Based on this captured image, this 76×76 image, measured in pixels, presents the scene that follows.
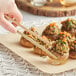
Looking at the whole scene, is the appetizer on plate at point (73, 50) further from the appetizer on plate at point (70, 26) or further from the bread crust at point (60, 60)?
the appetizer on plate at point (70, 26)

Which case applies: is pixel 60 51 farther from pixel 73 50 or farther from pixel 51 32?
pixel 51 32

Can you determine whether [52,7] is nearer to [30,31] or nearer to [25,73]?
[30,31]

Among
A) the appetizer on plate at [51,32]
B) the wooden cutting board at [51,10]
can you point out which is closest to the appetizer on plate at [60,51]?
the appetizer on plate at [51,32]

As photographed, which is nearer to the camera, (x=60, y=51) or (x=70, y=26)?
(x=60, y=51)

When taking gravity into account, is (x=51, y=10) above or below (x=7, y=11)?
below

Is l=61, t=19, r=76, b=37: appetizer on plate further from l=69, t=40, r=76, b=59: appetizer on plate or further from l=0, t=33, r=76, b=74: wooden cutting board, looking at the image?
l=0, t=33, r=76, b=74: wooden cutting board

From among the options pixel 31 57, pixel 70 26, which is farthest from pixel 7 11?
pixel 70 26

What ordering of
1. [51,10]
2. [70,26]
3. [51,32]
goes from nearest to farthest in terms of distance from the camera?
[51,32] → [70,26] → [51,10]

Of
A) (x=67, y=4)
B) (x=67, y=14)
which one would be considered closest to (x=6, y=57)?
(x=67, y=14)
